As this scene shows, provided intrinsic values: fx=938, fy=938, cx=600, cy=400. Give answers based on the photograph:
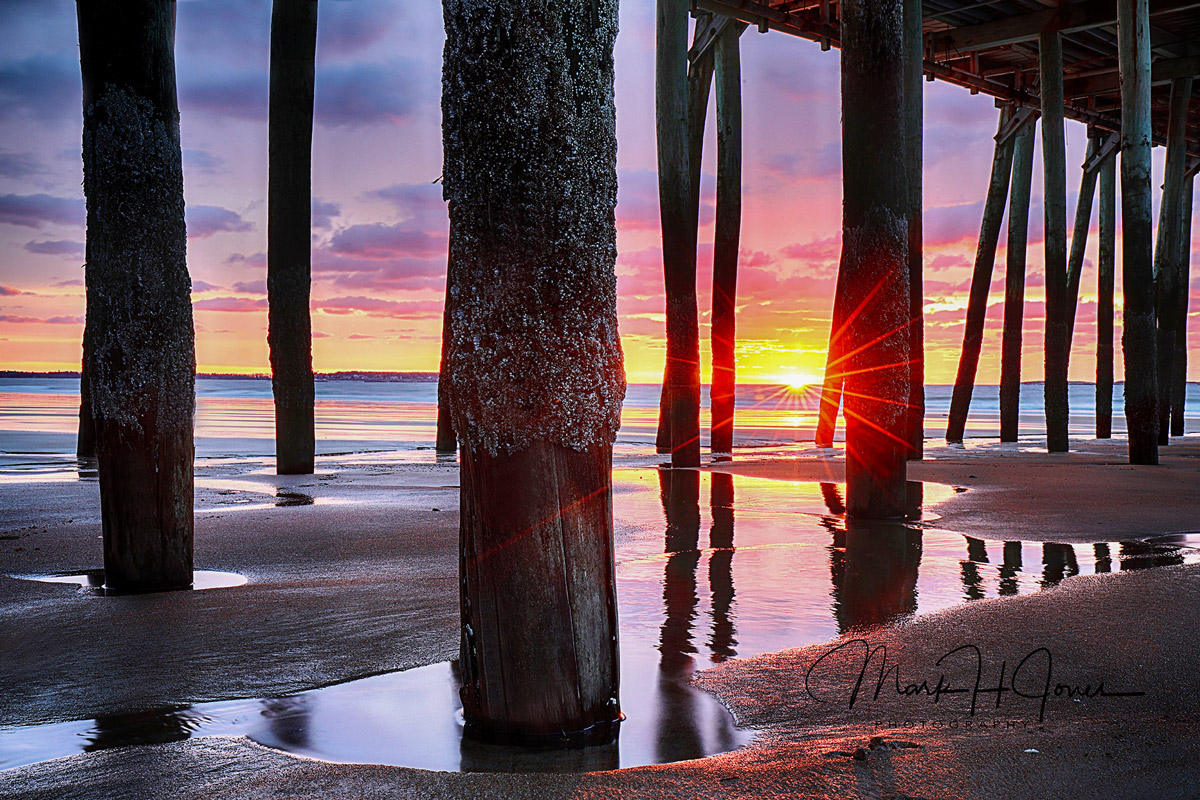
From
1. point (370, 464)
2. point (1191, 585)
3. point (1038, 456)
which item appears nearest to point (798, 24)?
point (1038, 456)

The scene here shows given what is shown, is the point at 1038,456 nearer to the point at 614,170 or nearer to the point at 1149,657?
the point at 1149,657

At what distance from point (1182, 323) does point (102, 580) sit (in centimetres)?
1802

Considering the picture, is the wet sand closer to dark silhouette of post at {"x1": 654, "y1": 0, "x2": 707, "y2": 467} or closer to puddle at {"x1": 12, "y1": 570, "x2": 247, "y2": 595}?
puddle at {"x1": 12, "y1": 570, "x2": 247, "y2": 595}

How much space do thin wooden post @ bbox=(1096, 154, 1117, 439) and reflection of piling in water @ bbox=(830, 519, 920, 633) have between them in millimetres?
12795

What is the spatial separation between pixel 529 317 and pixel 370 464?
9.63 m

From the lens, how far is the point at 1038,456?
40.1 ft

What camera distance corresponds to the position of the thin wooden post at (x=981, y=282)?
15.2m

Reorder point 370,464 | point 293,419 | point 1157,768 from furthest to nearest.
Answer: point 370,464 < point 293,419 < point 1157,768

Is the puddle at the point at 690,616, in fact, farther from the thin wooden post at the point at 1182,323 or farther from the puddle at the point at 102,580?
the thin wooden post at the point at 1182,323

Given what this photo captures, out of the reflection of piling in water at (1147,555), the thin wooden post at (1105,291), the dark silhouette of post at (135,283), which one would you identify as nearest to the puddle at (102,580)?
the dark silhouette of post at (135,283)

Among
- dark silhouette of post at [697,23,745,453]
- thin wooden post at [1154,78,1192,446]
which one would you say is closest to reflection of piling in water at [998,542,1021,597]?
dark silhouette of post at [697,23,745,453]

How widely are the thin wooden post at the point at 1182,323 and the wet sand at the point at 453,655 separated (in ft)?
40.9

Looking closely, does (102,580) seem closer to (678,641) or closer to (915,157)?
(678,641)

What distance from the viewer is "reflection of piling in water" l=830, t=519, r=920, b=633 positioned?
3.83 meters
